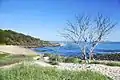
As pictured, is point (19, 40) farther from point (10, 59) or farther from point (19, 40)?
point (10, 59)

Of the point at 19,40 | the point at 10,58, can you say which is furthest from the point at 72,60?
the point at 19,40

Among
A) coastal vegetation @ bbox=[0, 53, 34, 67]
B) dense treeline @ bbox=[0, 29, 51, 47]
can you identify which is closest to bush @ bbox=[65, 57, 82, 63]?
Answer: coastal vegetation @ bbox=[0, 53, 34, 67]

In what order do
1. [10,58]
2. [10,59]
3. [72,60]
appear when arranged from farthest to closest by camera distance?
[72,60]
[10,58]
[10,59]

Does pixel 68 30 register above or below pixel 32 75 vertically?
above

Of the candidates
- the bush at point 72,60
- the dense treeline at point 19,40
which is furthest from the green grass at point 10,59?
the bush at point 72,60

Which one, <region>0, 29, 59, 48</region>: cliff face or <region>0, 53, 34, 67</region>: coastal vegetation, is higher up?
<region>0, 29, 59, 48</region>: cliff face

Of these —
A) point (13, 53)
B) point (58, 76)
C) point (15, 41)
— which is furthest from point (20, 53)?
point (58, 76)

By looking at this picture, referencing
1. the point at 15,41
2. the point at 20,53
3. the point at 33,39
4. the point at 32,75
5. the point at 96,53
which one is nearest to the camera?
the point at 32,75

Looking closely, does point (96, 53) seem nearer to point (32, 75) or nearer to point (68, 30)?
point (68, 30)

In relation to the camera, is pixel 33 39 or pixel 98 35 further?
pixel 98 35

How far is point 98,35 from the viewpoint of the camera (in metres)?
13.2

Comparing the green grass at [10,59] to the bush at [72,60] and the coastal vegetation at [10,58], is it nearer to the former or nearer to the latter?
the coastal vegetation at [10,58]

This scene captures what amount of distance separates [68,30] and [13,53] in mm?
2590

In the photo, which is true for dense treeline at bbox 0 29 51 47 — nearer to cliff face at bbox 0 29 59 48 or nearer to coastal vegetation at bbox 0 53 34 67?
cliff face at bbox 0 29 59 48
